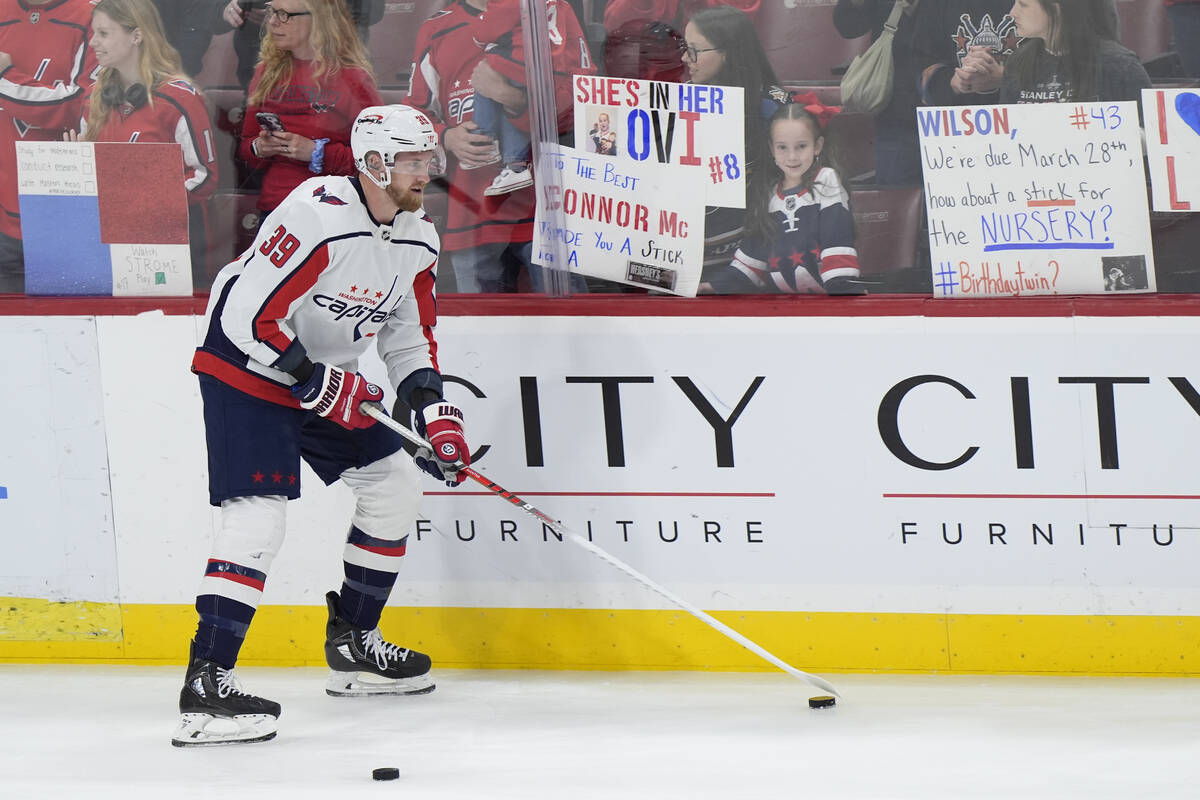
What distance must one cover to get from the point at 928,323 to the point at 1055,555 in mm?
636

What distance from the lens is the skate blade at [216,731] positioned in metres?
3.38

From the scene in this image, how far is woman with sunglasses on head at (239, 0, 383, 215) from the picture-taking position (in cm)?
400

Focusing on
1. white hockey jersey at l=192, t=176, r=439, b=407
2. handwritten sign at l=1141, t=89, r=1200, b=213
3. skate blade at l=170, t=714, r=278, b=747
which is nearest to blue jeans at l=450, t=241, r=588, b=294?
white hockey jersey at l=192, t=176, r=439, b=407

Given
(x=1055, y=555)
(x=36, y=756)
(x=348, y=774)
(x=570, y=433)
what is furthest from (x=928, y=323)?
(x=36, y=756)

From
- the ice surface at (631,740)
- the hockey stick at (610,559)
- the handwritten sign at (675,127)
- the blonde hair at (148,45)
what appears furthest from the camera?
the blonde hair at (148,45)

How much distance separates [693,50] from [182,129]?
1.39 metres

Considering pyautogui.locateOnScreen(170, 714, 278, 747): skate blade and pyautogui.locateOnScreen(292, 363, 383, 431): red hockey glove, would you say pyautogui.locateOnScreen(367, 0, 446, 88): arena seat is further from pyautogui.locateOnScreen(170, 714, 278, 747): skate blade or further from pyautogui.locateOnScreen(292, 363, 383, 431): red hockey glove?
pyautogui.locateOnScreen(170, 714, 278, 747): skate blade

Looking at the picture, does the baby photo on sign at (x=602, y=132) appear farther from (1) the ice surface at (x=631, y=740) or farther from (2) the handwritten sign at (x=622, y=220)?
(1) the ice surface at (x=631, y=740)

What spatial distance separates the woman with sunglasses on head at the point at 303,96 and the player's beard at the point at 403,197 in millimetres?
698

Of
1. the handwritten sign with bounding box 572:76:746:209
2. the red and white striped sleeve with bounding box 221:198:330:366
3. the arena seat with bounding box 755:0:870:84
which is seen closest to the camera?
the red and white striped sleeve with bounding box 221:198:330:366

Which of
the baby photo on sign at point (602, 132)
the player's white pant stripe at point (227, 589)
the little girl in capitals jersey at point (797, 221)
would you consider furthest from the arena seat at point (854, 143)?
the player's white pant stripe at point (227, 589)

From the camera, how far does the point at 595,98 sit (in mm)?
3883

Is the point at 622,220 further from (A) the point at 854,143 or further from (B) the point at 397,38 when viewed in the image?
(B) the point at 397,38

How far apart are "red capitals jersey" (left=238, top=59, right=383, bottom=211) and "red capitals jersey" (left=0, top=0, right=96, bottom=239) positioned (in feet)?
1.58
